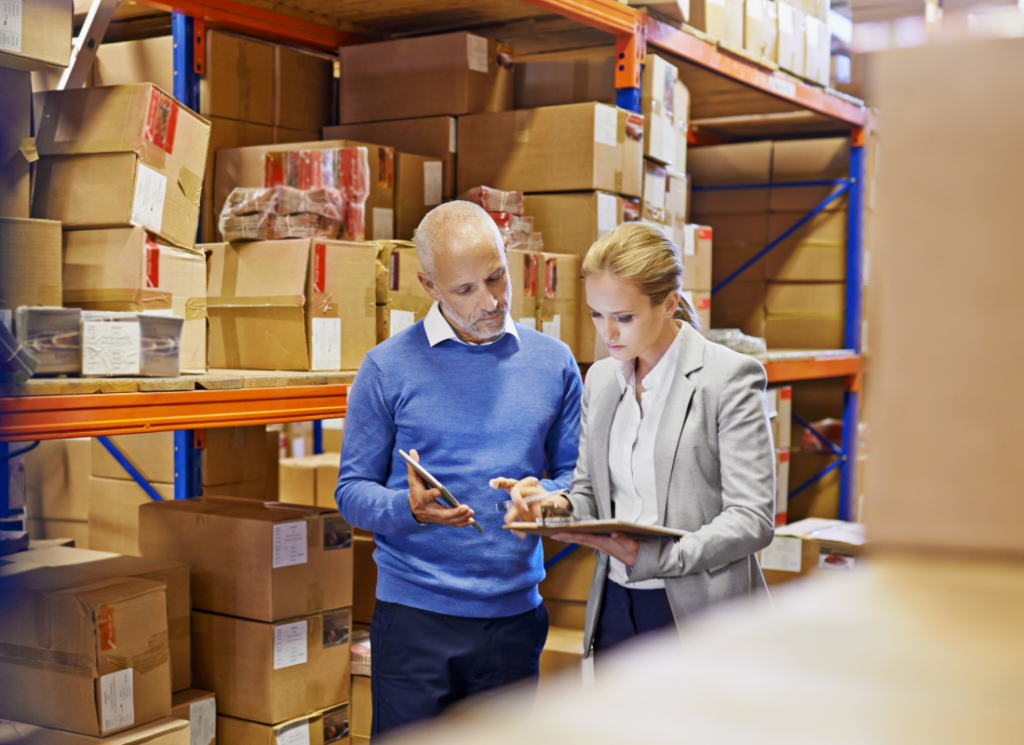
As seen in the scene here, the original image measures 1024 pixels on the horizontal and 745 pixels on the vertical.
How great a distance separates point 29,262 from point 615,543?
1.72 metres

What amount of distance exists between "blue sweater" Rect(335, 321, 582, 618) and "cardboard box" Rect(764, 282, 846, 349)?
4489 mm

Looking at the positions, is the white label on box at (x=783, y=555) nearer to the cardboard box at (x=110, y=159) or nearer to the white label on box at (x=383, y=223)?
the white label on box at (x=383, y=223)

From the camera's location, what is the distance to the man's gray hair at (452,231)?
258 cm

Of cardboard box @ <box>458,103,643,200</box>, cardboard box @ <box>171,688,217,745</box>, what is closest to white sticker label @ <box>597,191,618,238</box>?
cardboard box @ <box>458,103,643,200</box>

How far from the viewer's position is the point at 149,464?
4.15 m

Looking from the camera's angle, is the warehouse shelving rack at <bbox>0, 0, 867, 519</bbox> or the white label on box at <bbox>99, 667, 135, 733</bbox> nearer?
the warehouse shelving rack at <bbox>0, 0, 867, 519</bbox>

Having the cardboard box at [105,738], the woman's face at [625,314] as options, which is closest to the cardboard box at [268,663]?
the cardboard box at [105,738]

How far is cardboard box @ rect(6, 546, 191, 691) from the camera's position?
329 cm

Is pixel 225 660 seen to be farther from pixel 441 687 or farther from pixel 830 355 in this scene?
pixel 830 355

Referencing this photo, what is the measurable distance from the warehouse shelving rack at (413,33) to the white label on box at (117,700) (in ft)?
2.65

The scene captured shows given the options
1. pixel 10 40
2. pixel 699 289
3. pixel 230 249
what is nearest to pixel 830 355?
pixel 699 289

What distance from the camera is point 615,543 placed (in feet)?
6.99

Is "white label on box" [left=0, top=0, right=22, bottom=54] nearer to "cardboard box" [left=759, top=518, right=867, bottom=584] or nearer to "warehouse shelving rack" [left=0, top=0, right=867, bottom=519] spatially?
"warehouse shelving rack" [left=0, top=0, right=867, bottom=519]

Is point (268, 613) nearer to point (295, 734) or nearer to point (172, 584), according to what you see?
point (172, 584)
